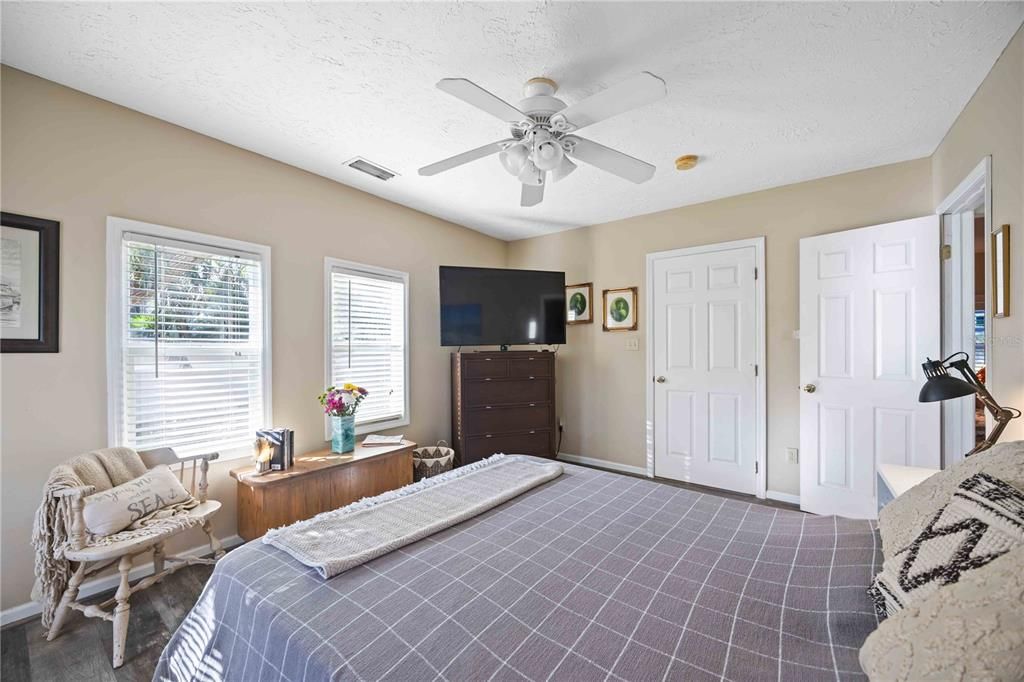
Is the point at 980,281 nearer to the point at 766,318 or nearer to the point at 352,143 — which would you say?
the point at 766,318

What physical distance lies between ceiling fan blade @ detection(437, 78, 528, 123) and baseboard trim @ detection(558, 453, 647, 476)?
326 centimetres

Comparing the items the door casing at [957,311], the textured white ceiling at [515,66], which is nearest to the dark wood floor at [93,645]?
the textured white ceiling at [515,66]

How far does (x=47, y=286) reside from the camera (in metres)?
1.93

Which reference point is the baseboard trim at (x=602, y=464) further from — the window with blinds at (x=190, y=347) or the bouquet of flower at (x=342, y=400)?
the window with blinds at (x=190, y=347)

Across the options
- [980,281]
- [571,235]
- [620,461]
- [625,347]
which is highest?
[571,235]

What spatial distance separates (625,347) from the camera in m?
4.01

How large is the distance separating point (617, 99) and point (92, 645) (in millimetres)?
3044

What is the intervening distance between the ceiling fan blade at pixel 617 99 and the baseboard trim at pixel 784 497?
309 centimetres

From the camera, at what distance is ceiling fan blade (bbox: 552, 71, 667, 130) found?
146 centimetres

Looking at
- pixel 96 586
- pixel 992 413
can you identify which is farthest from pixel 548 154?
pixel 96 586

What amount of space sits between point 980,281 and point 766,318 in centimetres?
114

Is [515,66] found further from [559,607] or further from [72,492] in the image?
[72,492]

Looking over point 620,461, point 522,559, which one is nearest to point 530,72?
point 522,559

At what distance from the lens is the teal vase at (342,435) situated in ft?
9.38
